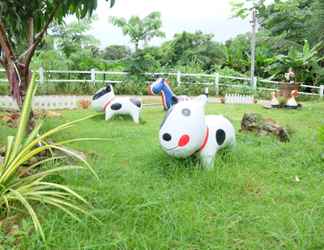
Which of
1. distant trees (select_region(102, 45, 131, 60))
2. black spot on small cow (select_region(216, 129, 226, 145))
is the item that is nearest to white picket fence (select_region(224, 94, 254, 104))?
black spot on small cow (select_region(216, 129, 226, 145))

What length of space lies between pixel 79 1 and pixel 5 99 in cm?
649

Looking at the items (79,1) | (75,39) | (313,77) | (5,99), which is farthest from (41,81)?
(313,77)

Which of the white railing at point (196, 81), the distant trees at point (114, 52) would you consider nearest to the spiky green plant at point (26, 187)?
the white railing at point (196, 81)

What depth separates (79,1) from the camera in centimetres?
328

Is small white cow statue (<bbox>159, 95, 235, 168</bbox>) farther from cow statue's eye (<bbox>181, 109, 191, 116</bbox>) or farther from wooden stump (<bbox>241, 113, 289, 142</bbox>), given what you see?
wooden stump (<bbox>241, 113, 289, 142</bbox>)

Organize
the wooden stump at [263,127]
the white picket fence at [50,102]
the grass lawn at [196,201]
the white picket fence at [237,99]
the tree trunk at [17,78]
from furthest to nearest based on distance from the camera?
the white picket fence at [237,99], the white picket fence at [50,102], the wooden stump at [263,127], the tree trunk at [17,78], the grass lawn at [196,201]

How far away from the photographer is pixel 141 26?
13156 mm

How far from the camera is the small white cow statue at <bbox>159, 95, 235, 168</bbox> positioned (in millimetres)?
3129

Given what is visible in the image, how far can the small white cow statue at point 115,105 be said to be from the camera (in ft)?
21.5

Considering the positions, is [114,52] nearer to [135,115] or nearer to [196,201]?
[135,115]

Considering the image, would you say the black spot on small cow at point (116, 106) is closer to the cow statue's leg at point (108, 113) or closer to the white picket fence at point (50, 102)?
the cow statue's leg at point (108, 113)

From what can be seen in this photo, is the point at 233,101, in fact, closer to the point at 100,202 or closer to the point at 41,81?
the point at 41,81

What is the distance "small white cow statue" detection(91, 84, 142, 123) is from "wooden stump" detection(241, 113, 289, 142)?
2.31m

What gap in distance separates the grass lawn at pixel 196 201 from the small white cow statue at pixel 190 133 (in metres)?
0.18
